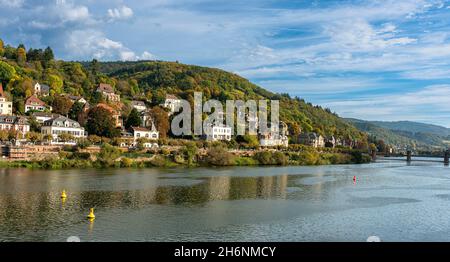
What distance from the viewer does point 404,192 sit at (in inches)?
1671

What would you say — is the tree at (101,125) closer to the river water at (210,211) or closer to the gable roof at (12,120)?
the gable roof at (12,120)

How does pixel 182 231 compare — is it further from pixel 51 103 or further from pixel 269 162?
pixel 51 103

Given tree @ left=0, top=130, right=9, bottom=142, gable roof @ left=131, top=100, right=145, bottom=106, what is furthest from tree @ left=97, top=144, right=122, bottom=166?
gable roof @ left=131, top=100, right=145, bottom=106

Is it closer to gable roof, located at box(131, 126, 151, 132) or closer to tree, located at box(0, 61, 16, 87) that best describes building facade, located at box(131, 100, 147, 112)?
gable roof, located at box(131, 126, 151, 132)

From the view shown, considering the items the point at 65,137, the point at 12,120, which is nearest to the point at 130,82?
the point at 12,120

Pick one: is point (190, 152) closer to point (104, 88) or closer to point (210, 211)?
point (104, 88)

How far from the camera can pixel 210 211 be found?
28.5 m

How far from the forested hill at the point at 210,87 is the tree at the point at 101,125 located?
37402mm

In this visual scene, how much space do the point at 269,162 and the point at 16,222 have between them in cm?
5926

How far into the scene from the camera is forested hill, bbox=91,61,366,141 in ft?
443

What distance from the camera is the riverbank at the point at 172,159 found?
5579 cm

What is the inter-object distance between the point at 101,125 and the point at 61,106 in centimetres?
1311
